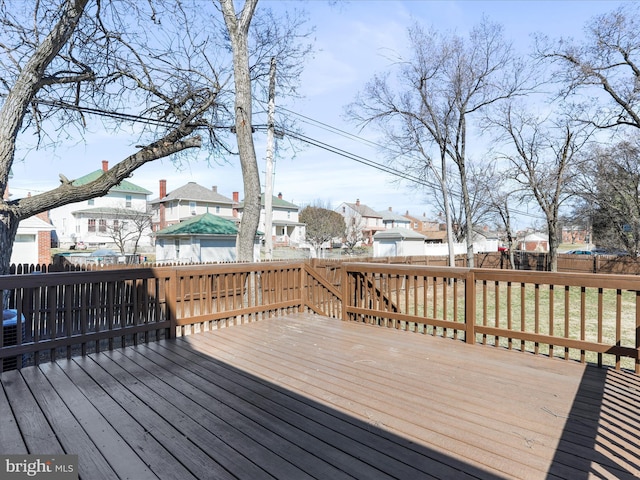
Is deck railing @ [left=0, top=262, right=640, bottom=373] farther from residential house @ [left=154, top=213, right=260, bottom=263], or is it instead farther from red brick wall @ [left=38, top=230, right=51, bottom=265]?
residential house @ [left=154, top=213, right=260, bottom=263]

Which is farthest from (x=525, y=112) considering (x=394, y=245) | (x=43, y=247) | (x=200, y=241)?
(x=43, y=247)

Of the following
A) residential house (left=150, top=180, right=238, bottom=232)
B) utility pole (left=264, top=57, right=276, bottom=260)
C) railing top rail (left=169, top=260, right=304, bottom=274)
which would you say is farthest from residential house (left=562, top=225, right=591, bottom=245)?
residential house (left=150, top=180, right=238, bottom=232)

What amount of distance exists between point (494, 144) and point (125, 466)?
64.6ft

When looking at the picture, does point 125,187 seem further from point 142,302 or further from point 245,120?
point 142,302

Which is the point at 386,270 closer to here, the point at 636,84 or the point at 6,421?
the point at 6,421

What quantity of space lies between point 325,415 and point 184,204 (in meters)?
33.0

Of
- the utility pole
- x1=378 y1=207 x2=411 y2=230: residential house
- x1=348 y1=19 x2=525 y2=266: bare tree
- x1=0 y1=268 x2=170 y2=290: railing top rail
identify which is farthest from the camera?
x1=378 y1=207 x2=411 y2=230: residential house

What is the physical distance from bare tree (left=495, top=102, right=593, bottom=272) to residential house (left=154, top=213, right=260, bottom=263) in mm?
13597

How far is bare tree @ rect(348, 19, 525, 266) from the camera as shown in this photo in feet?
48.6

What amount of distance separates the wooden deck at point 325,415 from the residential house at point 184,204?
29.1m

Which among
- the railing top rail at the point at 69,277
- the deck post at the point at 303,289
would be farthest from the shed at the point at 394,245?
the railing top rail at the point at 69,277

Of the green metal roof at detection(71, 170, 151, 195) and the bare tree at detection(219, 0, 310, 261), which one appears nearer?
the bare tree at detection(219, 0, 310, 261)

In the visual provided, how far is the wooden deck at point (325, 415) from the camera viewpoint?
6.02ft

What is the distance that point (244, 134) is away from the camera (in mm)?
7191
